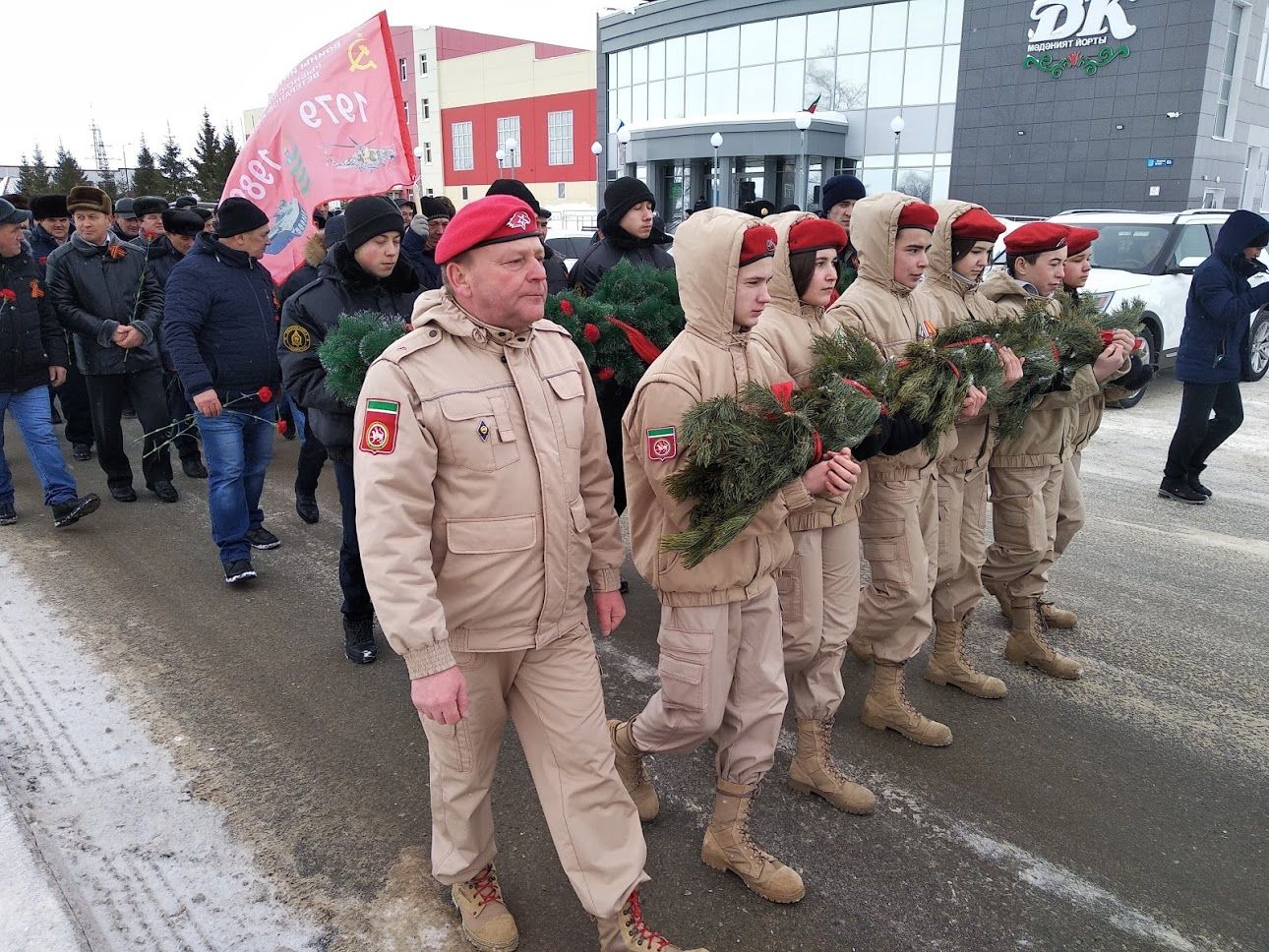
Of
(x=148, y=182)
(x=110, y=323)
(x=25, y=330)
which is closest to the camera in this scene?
(x=25, y=330)

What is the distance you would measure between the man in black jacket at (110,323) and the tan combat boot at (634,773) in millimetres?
4955

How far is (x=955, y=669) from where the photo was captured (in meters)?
4.13

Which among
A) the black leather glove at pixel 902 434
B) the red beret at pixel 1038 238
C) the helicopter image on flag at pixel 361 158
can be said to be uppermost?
the helicopter image on flag at pixel 361 158

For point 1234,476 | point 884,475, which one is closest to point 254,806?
point 884,475

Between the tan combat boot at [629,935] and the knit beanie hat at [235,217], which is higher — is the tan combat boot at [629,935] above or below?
below

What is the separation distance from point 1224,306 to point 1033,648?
3784 mm

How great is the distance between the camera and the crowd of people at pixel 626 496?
2.38 m

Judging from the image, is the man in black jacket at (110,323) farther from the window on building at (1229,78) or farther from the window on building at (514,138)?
the window on building at (514,138)

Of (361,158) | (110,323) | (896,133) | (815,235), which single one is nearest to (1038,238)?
(815,235)

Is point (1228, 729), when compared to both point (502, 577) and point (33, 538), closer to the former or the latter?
point (502, 577)

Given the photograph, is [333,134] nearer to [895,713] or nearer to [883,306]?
[883,306]

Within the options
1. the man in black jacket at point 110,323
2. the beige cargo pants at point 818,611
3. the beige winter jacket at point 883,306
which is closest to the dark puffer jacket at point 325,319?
the beige winter jacket at point 883,306

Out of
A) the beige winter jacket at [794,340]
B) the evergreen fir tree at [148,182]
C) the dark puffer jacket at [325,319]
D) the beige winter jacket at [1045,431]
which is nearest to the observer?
the beige winter jacket at [794,340]

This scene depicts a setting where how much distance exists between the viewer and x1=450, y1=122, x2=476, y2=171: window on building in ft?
193
